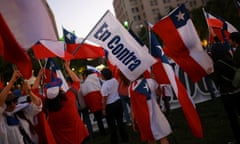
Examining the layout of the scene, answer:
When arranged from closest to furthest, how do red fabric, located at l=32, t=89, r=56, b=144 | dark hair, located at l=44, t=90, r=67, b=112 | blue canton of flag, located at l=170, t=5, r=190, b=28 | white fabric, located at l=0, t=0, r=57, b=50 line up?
1. white fabric, located at l=0, t=0, r=57, b=50
2. red fabric, located at l=32, t=89, r=56, b=144
3. dark hair, located at l=44, t=90, r=67, b=112
4. blue canton of flag, located at l=170, t=5, r=190, b=28

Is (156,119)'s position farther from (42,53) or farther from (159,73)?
(42,53)

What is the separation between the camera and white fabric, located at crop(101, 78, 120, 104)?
836 centimetres

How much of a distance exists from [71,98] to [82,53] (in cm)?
240

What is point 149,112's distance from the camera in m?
5.81

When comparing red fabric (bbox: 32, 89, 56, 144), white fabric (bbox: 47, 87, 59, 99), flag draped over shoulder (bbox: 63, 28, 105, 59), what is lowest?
red fabric (bbox: 32, 89, 56, 144)

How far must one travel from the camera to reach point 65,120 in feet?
20.7

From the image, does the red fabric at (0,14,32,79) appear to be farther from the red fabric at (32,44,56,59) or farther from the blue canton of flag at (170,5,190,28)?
the blue canton of flag at (170,5,190,28)

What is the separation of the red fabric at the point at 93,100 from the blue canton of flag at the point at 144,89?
4.35 metres

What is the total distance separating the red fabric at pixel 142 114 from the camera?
581 cm

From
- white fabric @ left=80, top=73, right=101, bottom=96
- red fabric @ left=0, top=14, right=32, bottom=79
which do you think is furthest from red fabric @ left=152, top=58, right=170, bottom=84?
white fabric @ left=80, top=73, right=101, bottom=96

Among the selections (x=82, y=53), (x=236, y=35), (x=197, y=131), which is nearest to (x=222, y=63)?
(x=236, y=35)

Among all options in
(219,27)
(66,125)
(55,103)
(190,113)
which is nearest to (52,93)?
(55,103)

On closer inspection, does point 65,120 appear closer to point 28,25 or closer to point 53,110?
point 53,110

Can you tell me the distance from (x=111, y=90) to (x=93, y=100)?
1.82m
